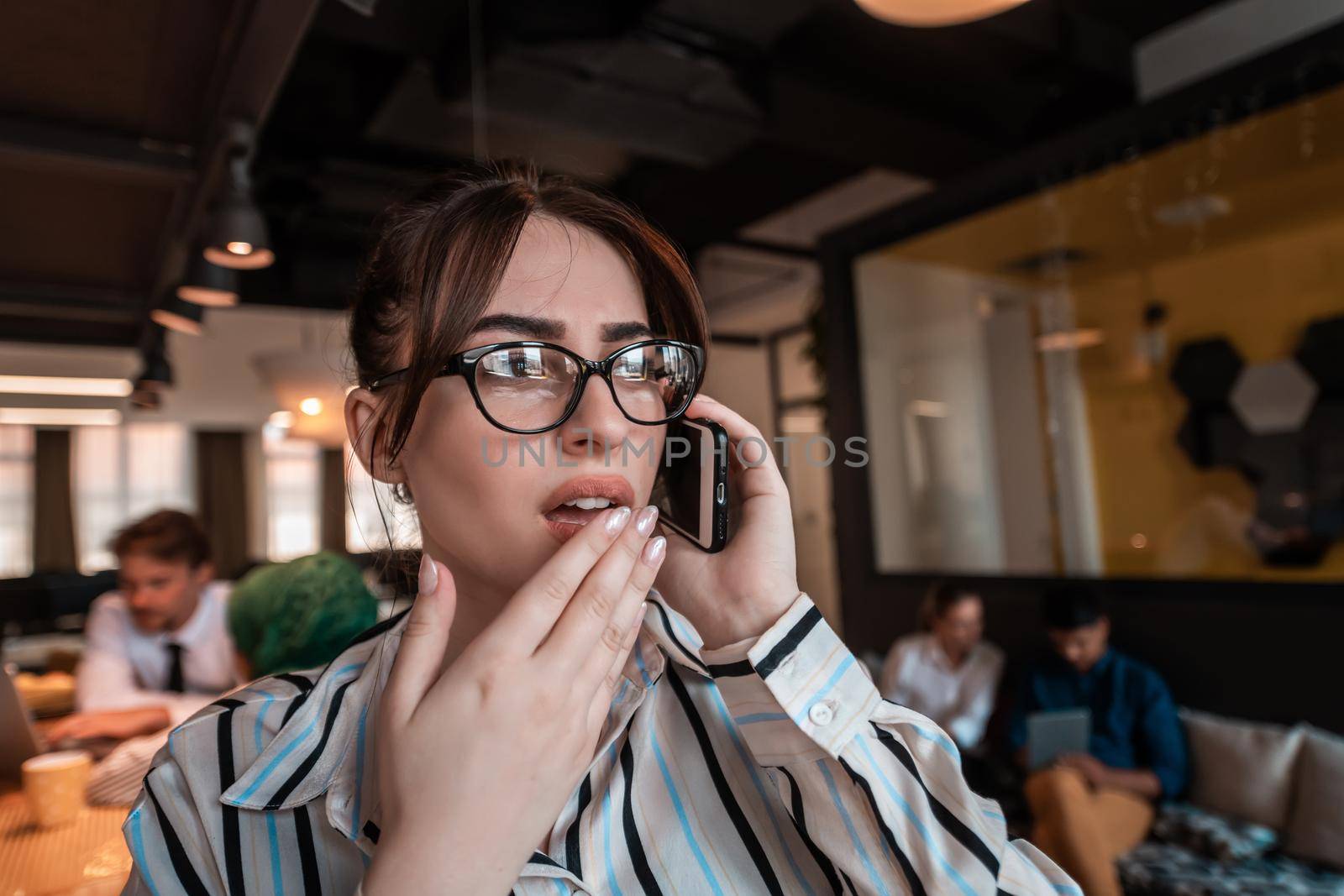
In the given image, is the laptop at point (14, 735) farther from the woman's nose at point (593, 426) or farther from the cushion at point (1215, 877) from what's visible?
the cushion at point (1215, 877)

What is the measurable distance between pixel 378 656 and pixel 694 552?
0.38m

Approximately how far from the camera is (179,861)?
2.56 feet

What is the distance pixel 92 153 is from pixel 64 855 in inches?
51.0

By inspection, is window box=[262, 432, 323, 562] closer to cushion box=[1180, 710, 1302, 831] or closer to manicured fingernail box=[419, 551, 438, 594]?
cushion box=[1180, 710, 1302, 831]

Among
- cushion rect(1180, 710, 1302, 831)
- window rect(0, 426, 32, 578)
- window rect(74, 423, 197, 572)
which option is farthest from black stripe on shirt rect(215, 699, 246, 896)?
window rect(0, 426, 32, 578)

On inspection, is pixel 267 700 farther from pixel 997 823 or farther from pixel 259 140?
pixel 259 140

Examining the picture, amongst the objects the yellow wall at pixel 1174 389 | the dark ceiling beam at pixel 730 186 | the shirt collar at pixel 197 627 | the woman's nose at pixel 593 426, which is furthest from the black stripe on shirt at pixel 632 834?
the dark ceiling beam at pixel 730 186

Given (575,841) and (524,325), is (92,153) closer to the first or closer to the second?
(524,325)

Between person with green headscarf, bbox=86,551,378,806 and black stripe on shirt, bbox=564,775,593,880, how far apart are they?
950 millimetres

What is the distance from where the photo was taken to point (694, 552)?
2.69ft

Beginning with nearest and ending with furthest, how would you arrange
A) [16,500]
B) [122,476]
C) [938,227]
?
[938,227]
[16,500]
[122,476]

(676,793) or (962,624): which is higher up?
(676,793)

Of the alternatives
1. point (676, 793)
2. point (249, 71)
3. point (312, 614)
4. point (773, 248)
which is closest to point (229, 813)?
point (676, 793)

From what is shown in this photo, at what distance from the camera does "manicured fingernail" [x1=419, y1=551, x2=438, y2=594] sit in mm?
641
